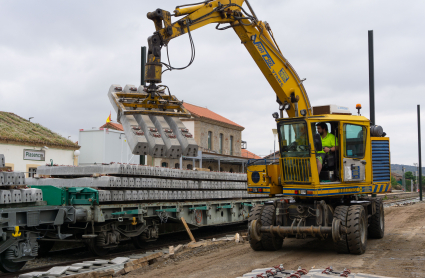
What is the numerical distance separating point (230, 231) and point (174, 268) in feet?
30.3

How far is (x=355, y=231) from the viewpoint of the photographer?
10125mm

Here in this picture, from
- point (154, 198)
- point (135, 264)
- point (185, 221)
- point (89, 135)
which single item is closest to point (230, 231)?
point (185, 221)

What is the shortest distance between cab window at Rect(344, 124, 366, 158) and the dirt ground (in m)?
2.47

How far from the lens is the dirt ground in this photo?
8.88 meters

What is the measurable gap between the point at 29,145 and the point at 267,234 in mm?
22602

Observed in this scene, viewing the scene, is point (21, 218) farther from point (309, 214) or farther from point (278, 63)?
point (278, 63)

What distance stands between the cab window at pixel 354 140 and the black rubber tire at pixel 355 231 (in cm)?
145

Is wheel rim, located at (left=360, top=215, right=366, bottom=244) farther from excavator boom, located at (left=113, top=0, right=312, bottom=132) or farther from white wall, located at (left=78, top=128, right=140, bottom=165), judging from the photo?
white wall, located at (left=78, top=128, right=140, bottom=165)

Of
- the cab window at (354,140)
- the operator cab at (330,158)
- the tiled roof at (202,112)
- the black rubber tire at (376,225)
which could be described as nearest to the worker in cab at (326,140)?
the operator cab at (330,158)

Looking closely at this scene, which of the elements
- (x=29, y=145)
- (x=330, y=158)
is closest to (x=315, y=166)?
(x=330, y=158)

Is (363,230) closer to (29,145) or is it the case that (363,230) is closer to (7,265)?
(7,265)

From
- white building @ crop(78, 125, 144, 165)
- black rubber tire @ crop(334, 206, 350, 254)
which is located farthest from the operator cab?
white building @ crop(78, 125, 144, 165)

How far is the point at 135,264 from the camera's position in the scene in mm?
9633

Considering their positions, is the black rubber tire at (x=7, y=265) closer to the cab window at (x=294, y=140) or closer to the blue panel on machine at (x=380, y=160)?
the cab window at (x=294, y=140)
